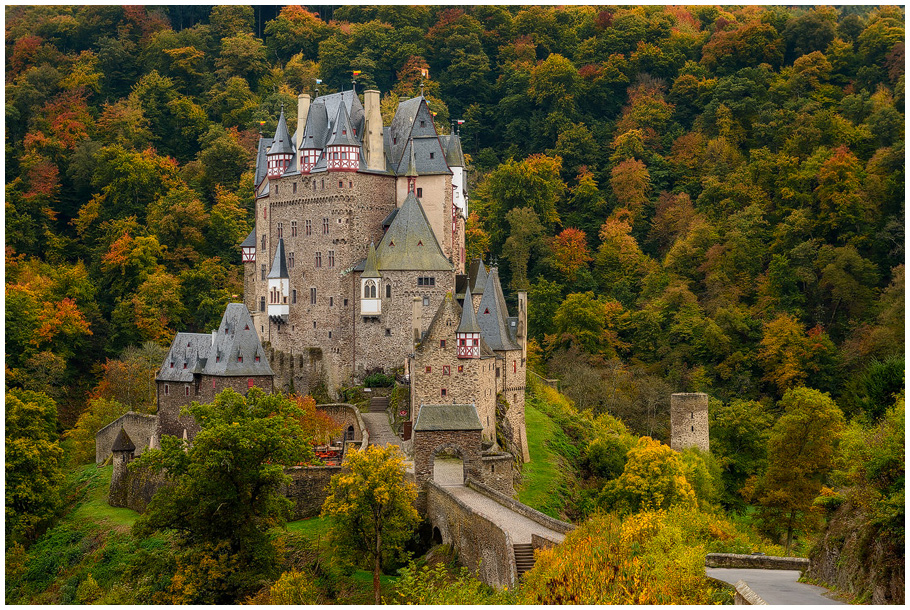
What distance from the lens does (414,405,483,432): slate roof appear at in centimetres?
4344

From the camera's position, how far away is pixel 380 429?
1919 inches

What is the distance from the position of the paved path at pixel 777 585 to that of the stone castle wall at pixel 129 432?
1208 inches

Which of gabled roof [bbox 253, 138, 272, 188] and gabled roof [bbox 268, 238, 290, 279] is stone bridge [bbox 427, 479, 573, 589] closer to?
gabled roof [bbox 268, 238, 290, 279]

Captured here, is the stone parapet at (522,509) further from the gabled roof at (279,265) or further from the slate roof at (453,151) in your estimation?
the slate roof at (453,151)

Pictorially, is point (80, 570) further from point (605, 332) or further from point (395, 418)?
point (605, 332)

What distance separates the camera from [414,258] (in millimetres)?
52750

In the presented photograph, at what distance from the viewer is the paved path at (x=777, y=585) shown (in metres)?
25.0

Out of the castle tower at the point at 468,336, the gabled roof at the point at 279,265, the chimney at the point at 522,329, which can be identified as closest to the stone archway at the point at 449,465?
the castle tower at the point at 468,336

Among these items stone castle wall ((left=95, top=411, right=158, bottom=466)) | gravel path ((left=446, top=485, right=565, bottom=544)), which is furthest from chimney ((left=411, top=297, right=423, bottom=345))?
stone castle wall ((left=95, top=411, right=158, bottom=466))

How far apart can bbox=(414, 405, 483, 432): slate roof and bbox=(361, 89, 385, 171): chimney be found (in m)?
15.6

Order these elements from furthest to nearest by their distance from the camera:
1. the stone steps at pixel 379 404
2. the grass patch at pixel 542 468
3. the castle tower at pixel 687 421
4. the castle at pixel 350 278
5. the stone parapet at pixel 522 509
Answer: the castle tower at pixel 687 421 < the stone steps at pixel 379 404 < the castle at pixel 350 278 < the grass patch at pixel 542 468 < the stone parapet at pixel 522 509

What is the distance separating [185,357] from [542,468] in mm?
16660

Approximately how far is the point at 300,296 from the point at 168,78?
1524 inches

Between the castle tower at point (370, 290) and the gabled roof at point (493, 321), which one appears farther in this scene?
the castle tower at point (370, 290)
